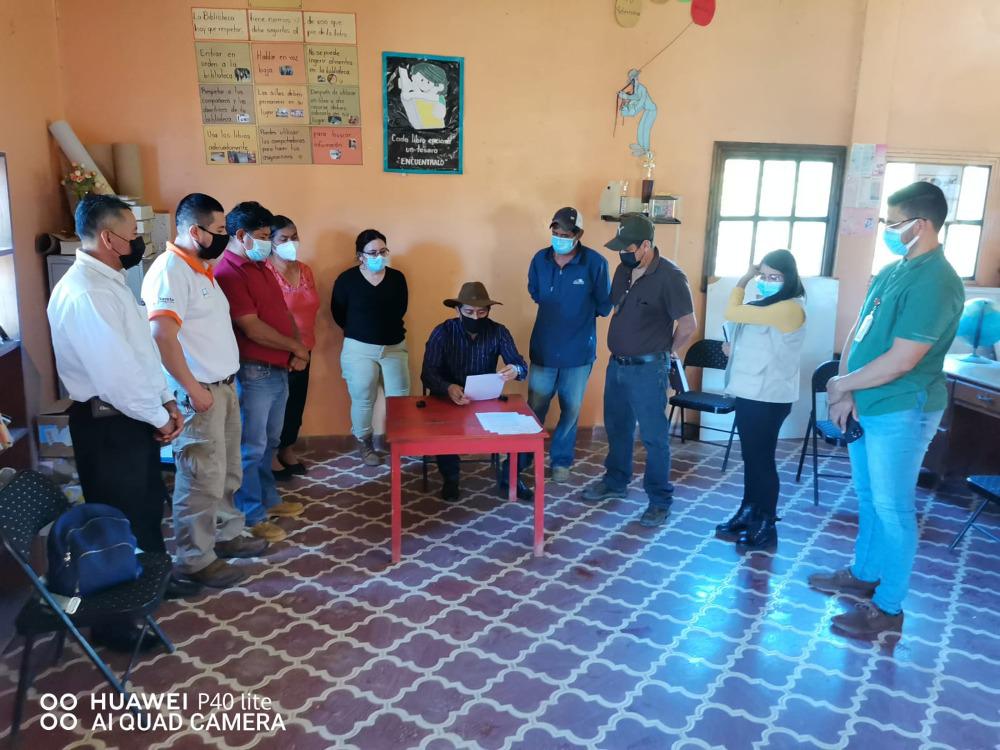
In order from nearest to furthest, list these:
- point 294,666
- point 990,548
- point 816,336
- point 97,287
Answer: point 97,287 < point 294,666 < point 990,548 < point 816,336

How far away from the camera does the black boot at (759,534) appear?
394 centimetres

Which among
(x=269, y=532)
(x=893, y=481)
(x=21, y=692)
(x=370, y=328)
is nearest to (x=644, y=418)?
(x=893, y=481)

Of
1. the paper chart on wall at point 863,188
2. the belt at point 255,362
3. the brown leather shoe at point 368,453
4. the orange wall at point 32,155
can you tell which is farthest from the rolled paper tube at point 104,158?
the paper chart on wall at point 863,188

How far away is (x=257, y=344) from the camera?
12.2ft

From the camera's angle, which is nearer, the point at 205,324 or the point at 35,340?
the point at 205,324

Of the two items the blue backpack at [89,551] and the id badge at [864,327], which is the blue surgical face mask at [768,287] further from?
the blue backpack at [89,551]

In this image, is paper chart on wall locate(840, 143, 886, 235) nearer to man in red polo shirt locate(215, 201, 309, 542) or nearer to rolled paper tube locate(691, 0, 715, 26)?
rolled paper tube locate(691, 0, 715, 26)

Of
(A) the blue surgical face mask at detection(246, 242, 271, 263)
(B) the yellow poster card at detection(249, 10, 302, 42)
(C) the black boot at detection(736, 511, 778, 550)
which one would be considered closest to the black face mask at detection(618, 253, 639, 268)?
(C) the black boot at detection(736, 511, 778, 550)

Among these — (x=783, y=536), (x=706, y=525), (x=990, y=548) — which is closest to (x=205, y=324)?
(x=706, y=525)

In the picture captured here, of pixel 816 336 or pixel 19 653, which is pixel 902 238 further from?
pixel 19 653

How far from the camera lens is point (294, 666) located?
2916mm

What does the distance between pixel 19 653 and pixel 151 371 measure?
1.26 meters

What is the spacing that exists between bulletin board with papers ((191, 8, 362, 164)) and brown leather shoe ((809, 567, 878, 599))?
3761 mm

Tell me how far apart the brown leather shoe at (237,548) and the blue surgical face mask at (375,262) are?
73.1 inches
